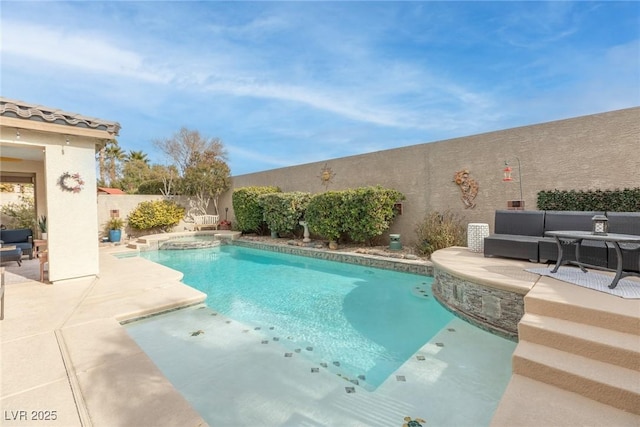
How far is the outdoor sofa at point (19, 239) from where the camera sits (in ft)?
26.6

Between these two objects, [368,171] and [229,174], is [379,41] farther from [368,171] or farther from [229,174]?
[229,174]

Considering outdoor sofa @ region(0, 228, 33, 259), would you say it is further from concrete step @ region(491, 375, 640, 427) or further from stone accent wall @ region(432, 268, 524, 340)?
concrete step @ region(491, 375, 640, 427)

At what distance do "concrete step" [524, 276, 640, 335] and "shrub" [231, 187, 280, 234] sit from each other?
488 inches

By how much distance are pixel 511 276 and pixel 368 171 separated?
7527 millimetres

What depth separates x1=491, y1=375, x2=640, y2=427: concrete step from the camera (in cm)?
217

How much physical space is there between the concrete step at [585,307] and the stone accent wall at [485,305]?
1.52ft

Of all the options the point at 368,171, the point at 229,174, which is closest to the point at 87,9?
the point at 368,171

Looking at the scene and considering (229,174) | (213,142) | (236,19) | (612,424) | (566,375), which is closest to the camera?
(612,424)

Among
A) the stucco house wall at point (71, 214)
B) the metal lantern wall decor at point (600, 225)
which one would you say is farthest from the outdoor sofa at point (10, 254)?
the metal lantern wall decor at point (600, 225)

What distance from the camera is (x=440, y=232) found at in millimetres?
8555

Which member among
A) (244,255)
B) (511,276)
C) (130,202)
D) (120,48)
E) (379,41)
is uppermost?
(379,41)

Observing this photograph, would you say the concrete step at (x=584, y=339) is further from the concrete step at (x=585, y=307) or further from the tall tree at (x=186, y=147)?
the tall tree at (x=186, y=147)

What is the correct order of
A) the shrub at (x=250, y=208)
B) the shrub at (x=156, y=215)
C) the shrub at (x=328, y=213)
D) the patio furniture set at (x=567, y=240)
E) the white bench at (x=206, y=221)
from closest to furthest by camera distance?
the patio furniture set at (x=567, y=240) < the shrub at (x=328, y=213) < the shrub at (x=250, y=208) < the shrub at (x=156, y=215) < the white bench at (x=206, y=221)

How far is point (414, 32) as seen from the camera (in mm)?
8977
